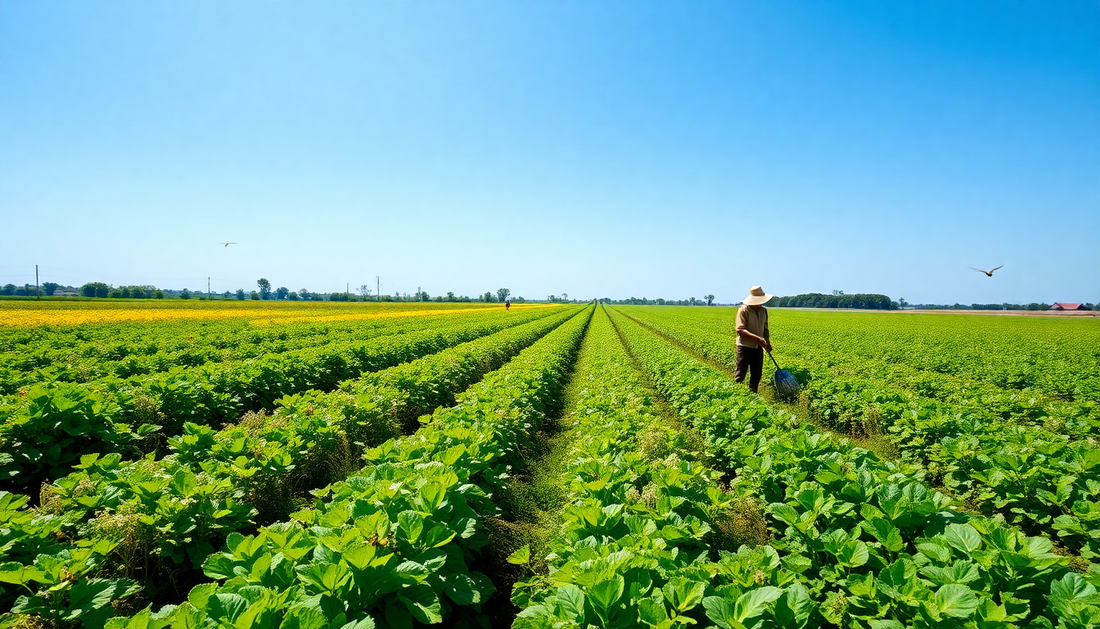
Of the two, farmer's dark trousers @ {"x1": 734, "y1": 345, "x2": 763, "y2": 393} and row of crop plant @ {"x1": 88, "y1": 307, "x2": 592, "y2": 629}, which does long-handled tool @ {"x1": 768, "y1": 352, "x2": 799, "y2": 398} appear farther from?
row of crop plant @ {"x1": 88, "y1": 307, "x2": 592, "y2": 629}

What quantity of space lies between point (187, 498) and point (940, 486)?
8975 mm

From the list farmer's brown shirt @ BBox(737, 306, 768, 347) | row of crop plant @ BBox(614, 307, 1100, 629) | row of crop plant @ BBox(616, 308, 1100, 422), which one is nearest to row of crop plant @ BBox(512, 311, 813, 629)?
row of crop plant @ BBox(614, 307, 1100, 629)

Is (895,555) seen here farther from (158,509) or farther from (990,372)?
(990,372)

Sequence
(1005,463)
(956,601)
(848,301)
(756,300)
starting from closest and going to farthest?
(956,601), (1005,463), (756,300), (848,301)

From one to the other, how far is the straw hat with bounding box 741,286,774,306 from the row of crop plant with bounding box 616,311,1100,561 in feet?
8.50

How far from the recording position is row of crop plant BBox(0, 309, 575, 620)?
271 centimetres

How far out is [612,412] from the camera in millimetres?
7027

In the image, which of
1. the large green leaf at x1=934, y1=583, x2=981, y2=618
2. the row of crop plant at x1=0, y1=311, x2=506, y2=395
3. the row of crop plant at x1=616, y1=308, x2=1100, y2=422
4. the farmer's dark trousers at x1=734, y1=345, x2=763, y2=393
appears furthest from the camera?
the farmer's dark trousers at x1=734, y1=345, x2=763, y2=393

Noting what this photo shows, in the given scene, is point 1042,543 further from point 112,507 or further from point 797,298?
point 797,298

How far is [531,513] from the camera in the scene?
5246 millimetres

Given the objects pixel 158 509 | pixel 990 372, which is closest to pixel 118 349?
pixel 158 509

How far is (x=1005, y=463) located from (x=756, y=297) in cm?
563

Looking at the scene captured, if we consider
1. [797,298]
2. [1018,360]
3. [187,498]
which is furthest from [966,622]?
[797,298]

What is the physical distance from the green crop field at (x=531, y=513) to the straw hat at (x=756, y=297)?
233 centimetres
